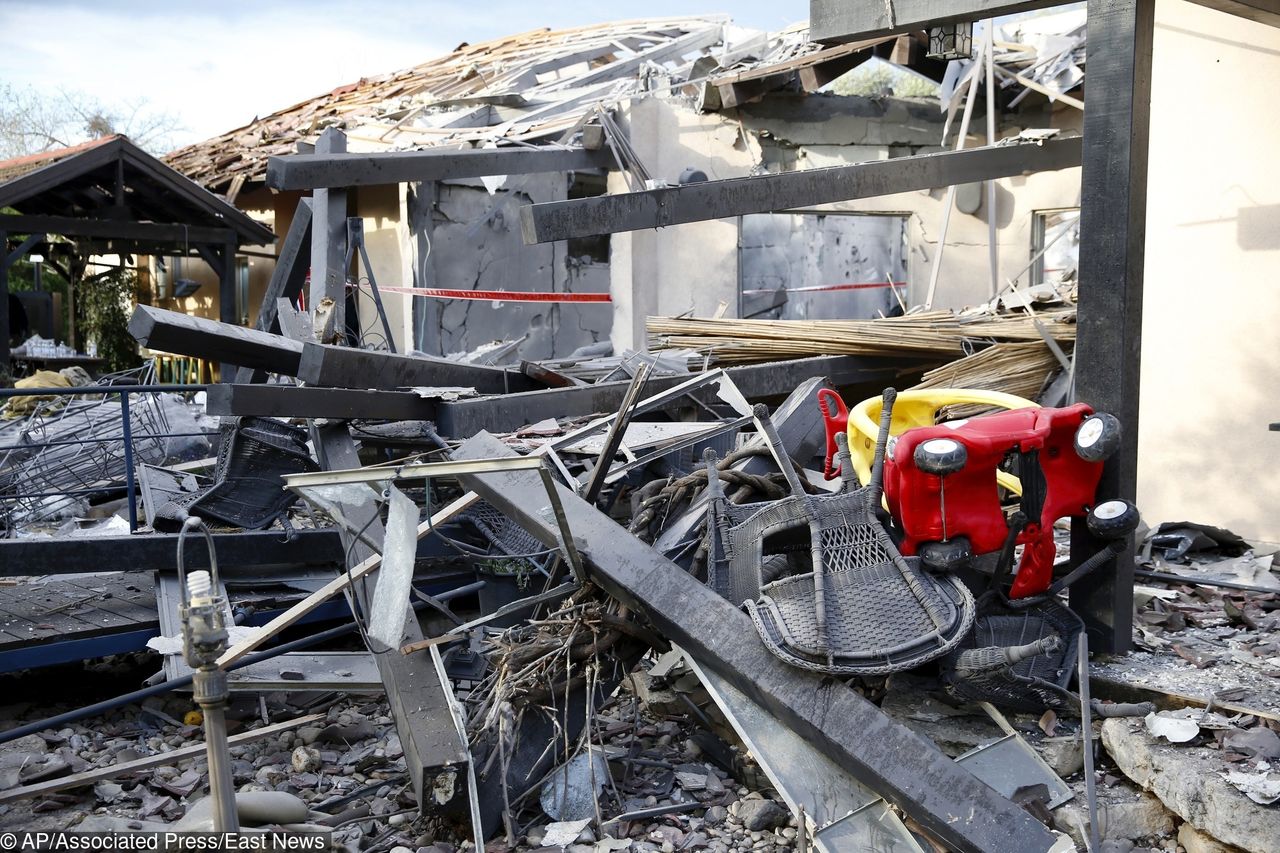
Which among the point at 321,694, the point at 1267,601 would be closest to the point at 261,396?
the point at 321,694

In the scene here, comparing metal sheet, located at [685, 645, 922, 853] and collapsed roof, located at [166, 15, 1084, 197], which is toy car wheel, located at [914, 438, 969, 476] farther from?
collapsed roof, located at [166, 15, 1084, 197]

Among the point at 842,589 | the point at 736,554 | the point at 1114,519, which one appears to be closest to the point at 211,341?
the point at 736,554

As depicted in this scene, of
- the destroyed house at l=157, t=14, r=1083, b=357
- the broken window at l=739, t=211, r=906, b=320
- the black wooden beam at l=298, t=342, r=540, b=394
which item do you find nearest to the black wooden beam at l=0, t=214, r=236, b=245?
the destroyed house at l=157, t=14, r=1083, b=357

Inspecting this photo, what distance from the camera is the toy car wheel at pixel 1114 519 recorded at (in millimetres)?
4102

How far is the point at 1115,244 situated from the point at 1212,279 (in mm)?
2907

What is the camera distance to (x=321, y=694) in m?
5.75

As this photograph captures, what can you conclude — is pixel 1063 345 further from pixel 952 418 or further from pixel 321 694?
pixel 321 694

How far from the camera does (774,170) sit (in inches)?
445

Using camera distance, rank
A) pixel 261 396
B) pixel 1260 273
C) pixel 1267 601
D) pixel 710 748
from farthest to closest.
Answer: pixel 1260 273
pixel 261 396
pixel 1267 601
pixel 710 748

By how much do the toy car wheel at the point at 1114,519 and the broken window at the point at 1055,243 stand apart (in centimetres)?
702

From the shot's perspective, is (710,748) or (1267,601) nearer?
(710,748)

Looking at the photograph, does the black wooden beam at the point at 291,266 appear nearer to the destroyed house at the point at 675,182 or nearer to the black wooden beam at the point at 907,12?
the destroyed house at the point at 675,182

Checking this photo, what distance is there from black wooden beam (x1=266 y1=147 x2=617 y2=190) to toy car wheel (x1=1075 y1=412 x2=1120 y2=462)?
4.99 meters

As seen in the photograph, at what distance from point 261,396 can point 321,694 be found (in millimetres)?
1627
